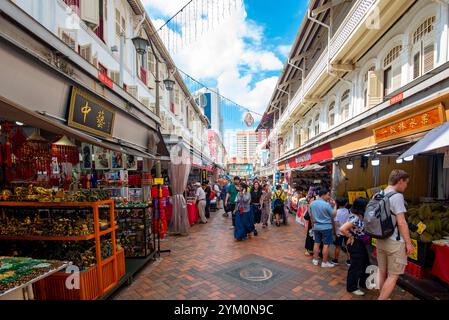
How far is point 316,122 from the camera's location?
531 inches

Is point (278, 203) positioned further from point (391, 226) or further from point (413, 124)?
point (391, 226)

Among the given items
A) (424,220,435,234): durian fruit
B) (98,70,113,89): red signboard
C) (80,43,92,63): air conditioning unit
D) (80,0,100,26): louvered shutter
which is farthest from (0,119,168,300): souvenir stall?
(424,220,435,234): durian fruit

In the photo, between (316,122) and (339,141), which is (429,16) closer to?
(339,141)

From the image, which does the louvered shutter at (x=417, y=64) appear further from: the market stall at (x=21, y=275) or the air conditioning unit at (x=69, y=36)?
the air conditioning unit at (x=69, y=36)

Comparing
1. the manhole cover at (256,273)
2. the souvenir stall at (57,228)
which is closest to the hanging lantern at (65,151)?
the souvenir stall at (57,228)

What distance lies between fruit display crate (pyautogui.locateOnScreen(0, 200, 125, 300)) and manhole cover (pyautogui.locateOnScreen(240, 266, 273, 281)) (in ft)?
7.91

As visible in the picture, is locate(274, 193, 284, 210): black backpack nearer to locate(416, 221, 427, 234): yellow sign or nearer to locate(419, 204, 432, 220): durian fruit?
locate(419, 204, 432, 220): durian fruit

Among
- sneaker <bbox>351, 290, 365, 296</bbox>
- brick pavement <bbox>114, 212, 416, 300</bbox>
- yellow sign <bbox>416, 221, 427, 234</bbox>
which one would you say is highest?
yellow sign <bbox>416, 221, 427, 234</bbox>

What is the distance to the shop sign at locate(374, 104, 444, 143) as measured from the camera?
4723mm

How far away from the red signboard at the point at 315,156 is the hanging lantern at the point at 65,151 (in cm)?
1050

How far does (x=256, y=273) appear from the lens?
450 cm

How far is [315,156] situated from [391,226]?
33.3 ft

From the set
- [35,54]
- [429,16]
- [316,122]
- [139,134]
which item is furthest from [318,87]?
[35,54]

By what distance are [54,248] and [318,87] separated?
1167cm
